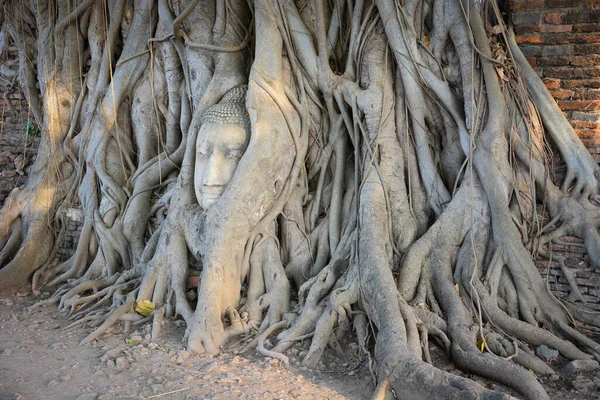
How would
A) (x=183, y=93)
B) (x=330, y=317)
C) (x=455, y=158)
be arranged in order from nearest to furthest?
(x=330, y=317), (x=455, y=158), (x=183, y=93)

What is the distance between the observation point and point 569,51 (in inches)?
159

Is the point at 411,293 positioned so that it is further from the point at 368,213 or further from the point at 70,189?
the point at 70,189

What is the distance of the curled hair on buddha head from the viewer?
4160mm

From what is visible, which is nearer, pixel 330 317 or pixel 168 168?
pixel 330 317

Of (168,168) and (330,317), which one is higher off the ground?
(168,168)

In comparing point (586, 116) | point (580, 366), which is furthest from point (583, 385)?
point (586, 116)

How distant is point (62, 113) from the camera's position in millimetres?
5383

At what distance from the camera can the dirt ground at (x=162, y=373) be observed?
118 inches

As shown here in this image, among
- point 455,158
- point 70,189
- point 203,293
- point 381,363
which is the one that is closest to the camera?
point 381,363

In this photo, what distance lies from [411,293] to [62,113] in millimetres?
3606

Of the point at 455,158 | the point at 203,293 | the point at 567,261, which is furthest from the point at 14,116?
the point at 567,261

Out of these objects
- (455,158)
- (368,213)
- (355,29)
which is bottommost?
(368,213)

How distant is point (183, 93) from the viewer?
4789mm

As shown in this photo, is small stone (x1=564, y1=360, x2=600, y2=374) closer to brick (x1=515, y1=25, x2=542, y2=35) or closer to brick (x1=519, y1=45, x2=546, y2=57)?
brick (x1=519, y1=45, x2=546, y2=57)
